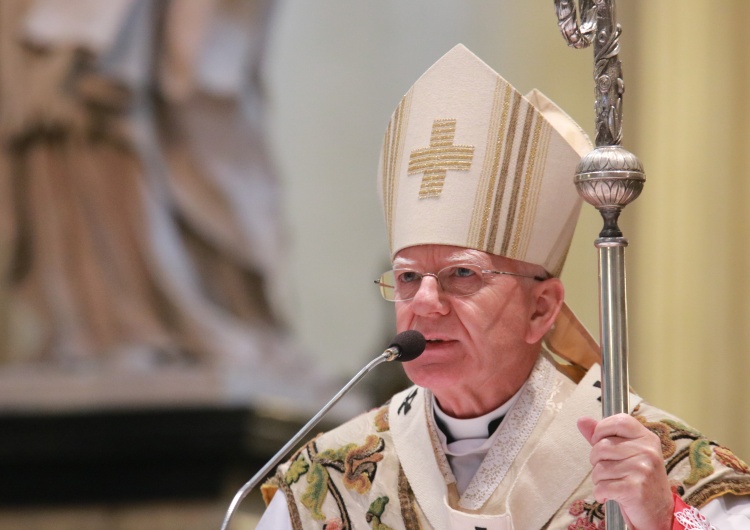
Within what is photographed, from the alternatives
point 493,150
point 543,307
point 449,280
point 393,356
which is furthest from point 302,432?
point 493,150

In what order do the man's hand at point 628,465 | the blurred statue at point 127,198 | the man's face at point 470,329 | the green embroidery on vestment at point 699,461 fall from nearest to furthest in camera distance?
1. the man's hand at point 628,465
2. the green embroidery on vestment at point 699,461
3. the man's face at point 470,329
4. the blurred statue at point 127,198

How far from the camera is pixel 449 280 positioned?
9.48ft

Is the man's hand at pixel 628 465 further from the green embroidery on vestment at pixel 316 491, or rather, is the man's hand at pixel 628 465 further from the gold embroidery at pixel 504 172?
the green embroidery on vestment at pixel 316 491

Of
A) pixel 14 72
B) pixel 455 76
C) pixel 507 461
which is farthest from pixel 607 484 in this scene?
pixel 14 72

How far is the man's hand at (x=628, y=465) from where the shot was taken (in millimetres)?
2311

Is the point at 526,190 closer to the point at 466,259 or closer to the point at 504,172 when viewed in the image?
the point at 504,172

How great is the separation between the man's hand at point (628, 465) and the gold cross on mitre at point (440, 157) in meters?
0.84

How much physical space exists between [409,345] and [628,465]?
0.52 metres

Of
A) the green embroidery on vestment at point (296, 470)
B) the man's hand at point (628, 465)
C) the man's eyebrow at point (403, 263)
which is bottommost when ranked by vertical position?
the green embroidery on vestment at point (296, 470)

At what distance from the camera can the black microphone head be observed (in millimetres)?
2600

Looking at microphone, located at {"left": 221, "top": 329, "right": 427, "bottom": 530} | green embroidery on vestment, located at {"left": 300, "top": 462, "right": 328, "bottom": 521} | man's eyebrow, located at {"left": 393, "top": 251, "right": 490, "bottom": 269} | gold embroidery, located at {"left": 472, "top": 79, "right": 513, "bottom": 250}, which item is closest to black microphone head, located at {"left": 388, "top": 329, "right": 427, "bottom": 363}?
microphone, located at {"left": 221, "top": 329, "right": 427, "bottom": 530}

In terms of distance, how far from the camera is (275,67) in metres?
8.88

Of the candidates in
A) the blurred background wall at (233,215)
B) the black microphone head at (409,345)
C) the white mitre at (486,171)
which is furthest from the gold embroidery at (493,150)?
the blurred background wall at (233,215)

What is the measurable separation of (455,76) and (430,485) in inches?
37.3
